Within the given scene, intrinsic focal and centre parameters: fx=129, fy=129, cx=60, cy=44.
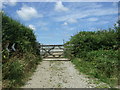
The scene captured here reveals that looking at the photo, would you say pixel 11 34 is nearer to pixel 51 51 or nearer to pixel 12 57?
pixel 12 57

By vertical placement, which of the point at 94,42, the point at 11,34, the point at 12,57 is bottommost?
the point at 12,57

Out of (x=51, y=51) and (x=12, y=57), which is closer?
(x=12, y=57)

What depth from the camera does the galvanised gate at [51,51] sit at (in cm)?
1025

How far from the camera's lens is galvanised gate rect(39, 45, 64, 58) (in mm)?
10250

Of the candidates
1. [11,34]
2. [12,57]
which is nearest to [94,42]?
[11,34]

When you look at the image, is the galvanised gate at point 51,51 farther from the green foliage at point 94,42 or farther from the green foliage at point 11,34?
the green foliage at point 11,34

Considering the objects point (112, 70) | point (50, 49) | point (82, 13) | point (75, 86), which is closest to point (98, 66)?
point (112, 70)

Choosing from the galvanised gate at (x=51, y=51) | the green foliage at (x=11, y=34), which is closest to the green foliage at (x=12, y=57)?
the green foliage at (x=11, y=34)

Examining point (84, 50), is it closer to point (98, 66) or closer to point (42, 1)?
point (98, 66)

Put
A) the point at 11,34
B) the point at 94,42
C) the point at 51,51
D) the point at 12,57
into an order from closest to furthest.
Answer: the point at 12,57 → the point at 11,34 → the point at 94,42 → the point at 51,51

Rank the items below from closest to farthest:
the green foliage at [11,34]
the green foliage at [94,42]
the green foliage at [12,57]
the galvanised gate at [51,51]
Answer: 1. the green foliage at [12,57]
2. the green foliage at [11,34]
3. the green foliage at [94,42]
4. the galvanised gate at [51,51]

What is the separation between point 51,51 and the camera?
1056 centimetres

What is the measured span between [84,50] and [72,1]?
3.70m

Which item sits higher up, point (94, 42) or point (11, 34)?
point (11, 34)
